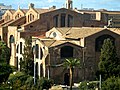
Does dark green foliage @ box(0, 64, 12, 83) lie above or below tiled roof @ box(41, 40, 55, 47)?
below

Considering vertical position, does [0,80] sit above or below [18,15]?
below

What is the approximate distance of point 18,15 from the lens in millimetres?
78562

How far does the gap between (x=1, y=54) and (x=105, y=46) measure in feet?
65.9

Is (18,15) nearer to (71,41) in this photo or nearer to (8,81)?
(71,41)

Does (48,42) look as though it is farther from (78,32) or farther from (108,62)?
(108,62)

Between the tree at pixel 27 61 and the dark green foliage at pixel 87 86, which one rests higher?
the tree at pixel 27 61

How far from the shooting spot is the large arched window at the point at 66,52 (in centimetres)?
5259

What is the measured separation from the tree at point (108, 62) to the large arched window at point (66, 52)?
4.38 m

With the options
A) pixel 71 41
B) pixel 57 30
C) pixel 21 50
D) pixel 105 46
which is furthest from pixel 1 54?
pixel 105 46

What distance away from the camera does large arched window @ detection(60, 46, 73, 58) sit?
5259 cm

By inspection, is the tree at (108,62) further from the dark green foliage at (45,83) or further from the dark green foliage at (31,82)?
the dark green foliage at (45,83)

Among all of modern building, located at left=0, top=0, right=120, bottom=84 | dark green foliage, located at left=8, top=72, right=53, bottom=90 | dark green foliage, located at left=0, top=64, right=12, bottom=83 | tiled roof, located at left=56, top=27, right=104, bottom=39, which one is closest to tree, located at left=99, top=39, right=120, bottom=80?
modern building, located at left=0, top=0, right=120, bottom=84

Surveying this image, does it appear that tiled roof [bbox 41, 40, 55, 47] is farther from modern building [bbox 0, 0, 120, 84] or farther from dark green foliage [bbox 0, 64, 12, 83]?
dark green foliage [bbox 0, 64, 12, 83]

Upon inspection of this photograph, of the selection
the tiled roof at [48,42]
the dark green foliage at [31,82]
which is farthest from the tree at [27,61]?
the dark green foliage at [31,82]
